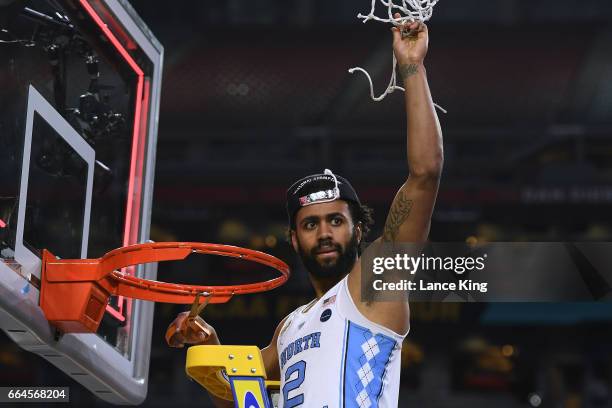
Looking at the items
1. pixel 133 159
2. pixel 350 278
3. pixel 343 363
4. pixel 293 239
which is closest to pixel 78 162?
pixel 133 159

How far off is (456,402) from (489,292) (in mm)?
7801

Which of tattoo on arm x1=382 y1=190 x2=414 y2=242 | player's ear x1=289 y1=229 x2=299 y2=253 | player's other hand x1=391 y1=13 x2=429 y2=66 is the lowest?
tattoo on arm x1=382 y1=190 x2=414 y2=242

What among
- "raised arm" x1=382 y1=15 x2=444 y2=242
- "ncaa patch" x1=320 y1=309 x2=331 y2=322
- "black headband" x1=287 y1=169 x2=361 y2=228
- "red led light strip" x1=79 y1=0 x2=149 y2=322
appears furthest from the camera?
"red led light strip" x1=79 y1=0 x2=149 y2=322

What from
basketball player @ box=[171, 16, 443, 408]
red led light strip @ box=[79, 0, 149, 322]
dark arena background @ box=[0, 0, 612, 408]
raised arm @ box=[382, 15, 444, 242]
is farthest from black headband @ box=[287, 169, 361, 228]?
dark arena background @ box=[0, 0, 612, 408]

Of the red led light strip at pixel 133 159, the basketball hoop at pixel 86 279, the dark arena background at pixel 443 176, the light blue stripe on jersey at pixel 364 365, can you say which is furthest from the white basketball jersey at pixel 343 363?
the dark arena background at pixel 443 176

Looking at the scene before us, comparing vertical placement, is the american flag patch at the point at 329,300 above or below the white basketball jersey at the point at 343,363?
above

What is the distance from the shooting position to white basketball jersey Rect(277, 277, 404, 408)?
2.67 m

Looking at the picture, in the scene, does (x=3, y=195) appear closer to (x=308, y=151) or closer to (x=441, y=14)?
(x=308, y=151)

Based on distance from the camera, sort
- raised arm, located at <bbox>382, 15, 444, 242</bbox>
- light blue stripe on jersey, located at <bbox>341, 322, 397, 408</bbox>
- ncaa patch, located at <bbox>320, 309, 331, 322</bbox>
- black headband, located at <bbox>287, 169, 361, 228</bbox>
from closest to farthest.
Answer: raised arm, located at <bbox>382, 15, 444, 242</bbox> → light blue stripe on jersey, located at <bbox>341, 322, 397, 408</bbox> → ncaa patch, located at <bbox>320, 309, 331, 322</bbox> → black headband, located at <bbox>287, 169, 361, 228</bbox>

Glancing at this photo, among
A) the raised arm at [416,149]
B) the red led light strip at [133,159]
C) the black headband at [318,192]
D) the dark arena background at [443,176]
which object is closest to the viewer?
the raised arm at [416,149]

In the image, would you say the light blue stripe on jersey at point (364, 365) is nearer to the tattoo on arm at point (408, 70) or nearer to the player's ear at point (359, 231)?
the player's ear at point (359, 231)

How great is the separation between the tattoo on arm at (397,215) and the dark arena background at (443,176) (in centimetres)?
779

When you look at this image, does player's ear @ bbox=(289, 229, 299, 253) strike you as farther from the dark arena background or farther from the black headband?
the dark arena background

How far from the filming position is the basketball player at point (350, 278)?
102 inches
